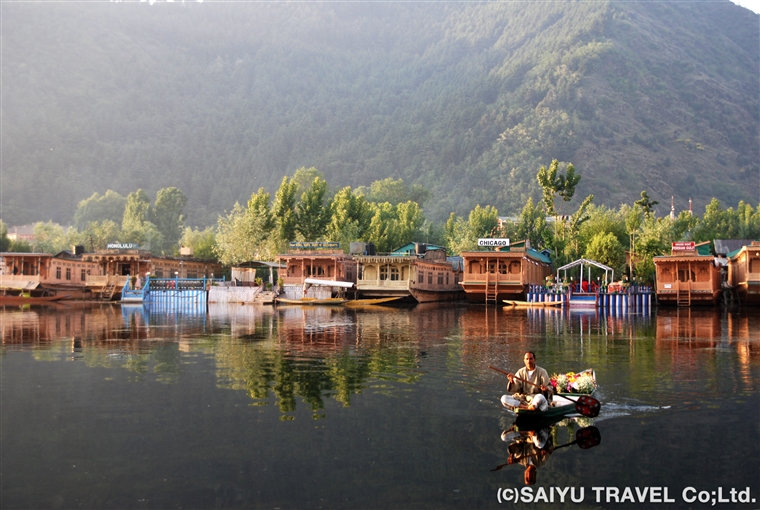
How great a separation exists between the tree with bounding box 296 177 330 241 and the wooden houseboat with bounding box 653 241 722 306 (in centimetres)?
4184

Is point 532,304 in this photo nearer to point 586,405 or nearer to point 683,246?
point 683,246

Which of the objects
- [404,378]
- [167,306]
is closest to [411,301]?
[167,306]

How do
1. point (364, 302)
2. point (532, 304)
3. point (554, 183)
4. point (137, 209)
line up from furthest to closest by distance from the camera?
point (137, 209)
point (554, 183)
point (364, 302)
point (532, 304)

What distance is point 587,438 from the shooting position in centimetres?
1454

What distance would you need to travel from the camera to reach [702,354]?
2728 cm

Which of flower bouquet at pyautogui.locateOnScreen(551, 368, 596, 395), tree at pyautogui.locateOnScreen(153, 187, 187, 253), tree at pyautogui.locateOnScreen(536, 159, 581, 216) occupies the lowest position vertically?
flower bouquet at pyautogui.locateOnScreen(551, 368, 596, 395)

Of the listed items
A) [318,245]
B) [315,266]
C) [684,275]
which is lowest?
[684,275]

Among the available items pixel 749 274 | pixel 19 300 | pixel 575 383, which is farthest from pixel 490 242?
pixel 575 383

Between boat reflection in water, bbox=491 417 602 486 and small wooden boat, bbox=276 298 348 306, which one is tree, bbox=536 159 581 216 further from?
boat reflection in water, bbox=491 417 602 486

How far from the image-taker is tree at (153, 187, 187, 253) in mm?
169875

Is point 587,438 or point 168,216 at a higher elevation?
point 168,216

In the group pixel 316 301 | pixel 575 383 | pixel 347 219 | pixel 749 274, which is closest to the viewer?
pixel 575 383

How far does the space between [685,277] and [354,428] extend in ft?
179

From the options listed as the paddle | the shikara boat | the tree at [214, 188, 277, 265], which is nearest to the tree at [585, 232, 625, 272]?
the tree at [214, 188, 277, 265]
